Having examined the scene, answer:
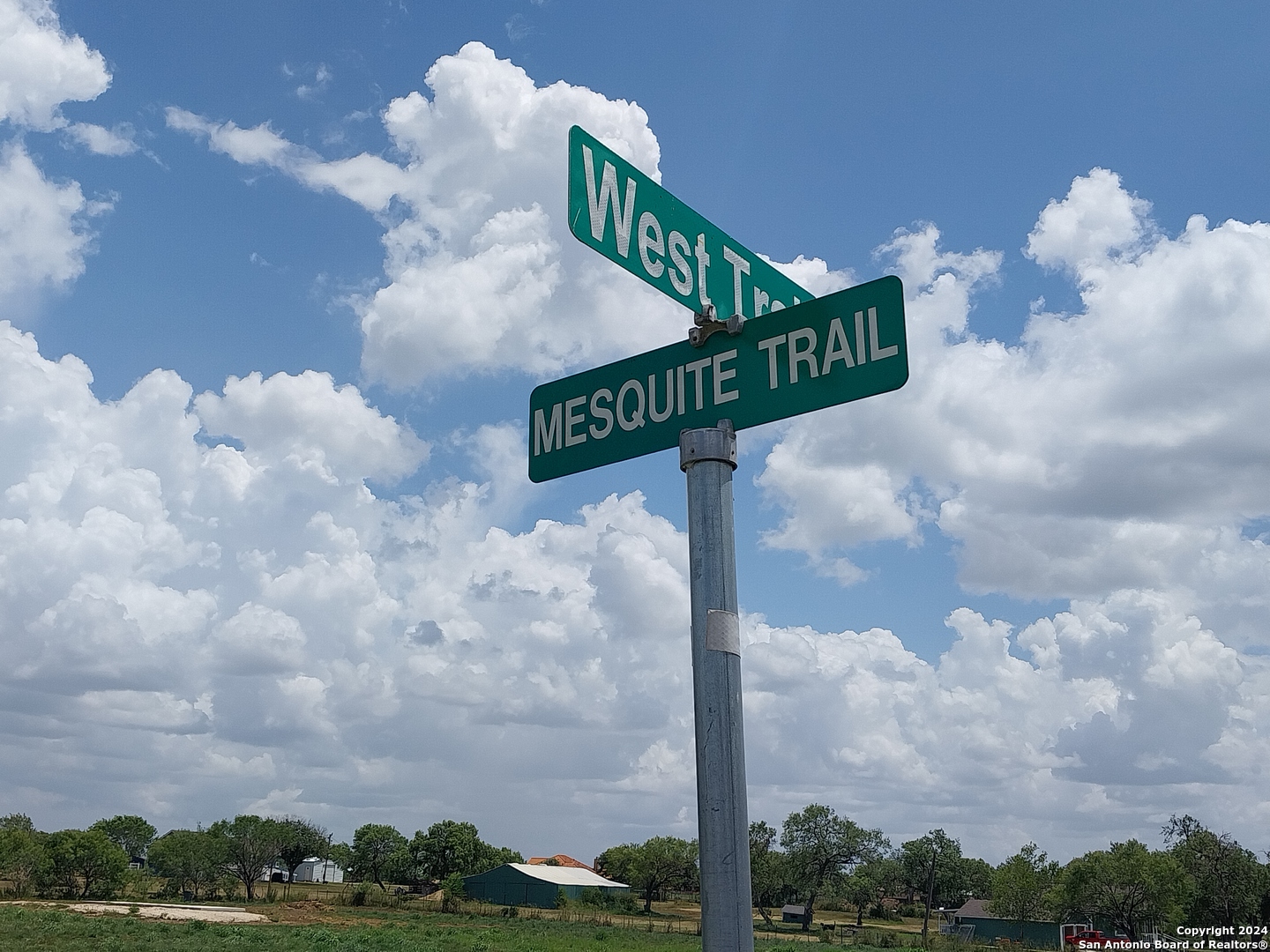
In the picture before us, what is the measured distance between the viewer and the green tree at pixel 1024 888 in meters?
63.3

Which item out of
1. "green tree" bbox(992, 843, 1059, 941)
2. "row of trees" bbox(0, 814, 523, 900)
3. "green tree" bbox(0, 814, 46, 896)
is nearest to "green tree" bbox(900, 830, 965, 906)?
"green tree" bbox(992, 843, 1059, 941)

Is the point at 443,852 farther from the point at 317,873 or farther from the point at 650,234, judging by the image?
the point at 650,234

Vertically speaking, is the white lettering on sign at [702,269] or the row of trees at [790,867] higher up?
the white lettering on sign at [702,269]

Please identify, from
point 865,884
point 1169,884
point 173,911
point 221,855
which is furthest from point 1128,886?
point 221,855

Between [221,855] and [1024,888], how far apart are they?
5145 centimetres

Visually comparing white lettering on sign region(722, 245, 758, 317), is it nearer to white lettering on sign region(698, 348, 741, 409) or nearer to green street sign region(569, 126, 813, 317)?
green street sign region(569, 126, 813, 317)

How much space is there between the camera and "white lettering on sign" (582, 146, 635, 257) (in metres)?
2.59

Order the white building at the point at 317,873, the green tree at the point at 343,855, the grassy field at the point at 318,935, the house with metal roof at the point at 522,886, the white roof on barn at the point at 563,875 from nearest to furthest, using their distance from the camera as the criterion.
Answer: the grassy field at the point at 318,935 < the house with metal roof at the point at 522,886 < the white roof on barn at the point at 563,875 < the green tree at the point at 343,855 < the white building at the point at 317,873

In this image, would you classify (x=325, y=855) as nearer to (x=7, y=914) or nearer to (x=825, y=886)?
(x=825, y=886)

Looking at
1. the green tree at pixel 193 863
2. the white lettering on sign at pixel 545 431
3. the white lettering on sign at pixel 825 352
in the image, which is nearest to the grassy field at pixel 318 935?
the green tree at pixel 193 863

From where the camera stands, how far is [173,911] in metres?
46.8

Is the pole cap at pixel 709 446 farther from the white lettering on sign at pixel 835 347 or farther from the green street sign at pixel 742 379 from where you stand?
the white lettering on sign at pixel 835 347

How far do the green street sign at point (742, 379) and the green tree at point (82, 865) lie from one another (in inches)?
2599

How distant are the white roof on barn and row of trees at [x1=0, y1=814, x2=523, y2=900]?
5516 mm
